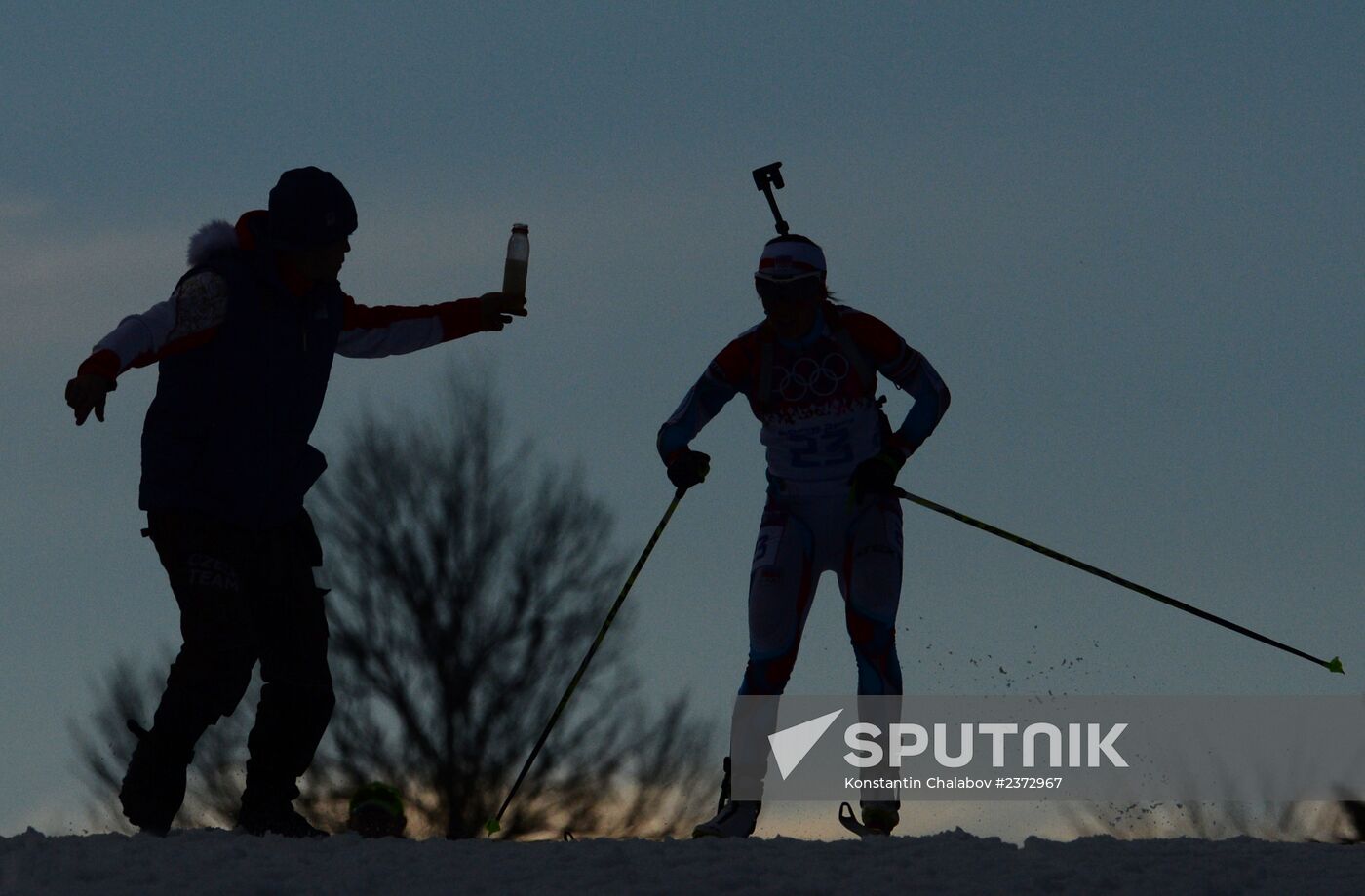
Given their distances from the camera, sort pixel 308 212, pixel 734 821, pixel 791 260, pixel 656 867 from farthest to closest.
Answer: pixel 791 260 < pixel 734 821 < pixel 308 212 < pixel 656 867

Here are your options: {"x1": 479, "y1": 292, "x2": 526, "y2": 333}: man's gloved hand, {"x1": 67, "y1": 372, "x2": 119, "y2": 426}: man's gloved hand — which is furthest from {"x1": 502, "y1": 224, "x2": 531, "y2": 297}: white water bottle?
{"x1": 67, "y1": 372, "x2": 119, "y2": 426}: man's gloved hand

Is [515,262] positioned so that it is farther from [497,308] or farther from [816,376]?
[816,376]

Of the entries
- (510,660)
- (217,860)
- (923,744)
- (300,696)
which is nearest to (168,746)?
(300,696)

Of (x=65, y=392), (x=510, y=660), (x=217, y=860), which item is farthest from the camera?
(x=510, y=660)

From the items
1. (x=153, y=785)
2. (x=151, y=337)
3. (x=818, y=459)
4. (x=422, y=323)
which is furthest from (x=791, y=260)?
(x=153, y=785)

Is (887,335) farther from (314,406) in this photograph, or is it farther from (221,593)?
(221,593)

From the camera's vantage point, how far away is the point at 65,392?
6.77 meters

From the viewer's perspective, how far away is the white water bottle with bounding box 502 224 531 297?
26.6ft

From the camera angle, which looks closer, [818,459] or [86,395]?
[86,395]

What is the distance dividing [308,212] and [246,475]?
1.03 metres

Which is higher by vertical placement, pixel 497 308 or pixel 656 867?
pixel 497 308

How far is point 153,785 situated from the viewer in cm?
728

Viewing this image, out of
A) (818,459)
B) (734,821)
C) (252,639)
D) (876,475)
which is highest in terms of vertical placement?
(818,459)

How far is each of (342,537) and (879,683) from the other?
12440mm
